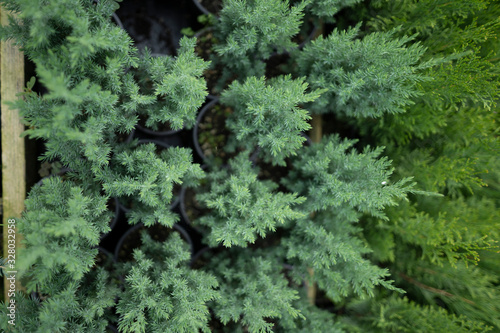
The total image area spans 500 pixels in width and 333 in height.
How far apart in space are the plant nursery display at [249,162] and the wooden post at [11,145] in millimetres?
110

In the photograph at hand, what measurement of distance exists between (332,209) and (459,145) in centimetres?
118

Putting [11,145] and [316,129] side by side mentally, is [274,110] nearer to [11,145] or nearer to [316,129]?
[316,129]

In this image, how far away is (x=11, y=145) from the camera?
1.85m

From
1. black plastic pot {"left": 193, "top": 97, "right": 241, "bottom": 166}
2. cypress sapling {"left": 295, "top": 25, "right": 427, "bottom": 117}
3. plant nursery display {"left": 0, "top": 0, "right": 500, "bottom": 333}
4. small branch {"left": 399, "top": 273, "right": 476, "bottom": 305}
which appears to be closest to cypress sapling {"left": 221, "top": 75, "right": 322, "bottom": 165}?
plant nursery display {"left": 0, "top": 0, "right": 500, "bottom": 333}

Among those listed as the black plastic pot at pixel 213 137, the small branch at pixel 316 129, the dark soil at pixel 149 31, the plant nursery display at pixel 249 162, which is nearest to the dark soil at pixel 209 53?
the plant nursery display at pixel 249 162

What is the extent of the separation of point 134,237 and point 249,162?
3.84ft

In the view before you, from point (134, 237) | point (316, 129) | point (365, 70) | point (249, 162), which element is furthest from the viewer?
point (316, 129)

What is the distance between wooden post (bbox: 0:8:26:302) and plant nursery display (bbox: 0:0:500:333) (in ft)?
0.36

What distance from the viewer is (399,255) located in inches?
97.6

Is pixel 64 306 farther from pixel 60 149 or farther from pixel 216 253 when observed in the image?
pixel 216 253

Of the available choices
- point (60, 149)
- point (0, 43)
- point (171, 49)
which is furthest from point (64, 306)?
point (171, 49)

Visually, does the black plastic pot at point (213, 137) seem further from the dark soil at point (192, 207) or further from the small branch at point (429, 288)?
the small branch at point (429, 288)

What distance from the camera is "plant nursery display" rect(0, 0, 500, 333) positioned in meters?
1.45

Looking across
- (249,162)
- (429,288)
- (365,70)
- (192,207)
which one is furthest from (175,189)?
(429,288)
